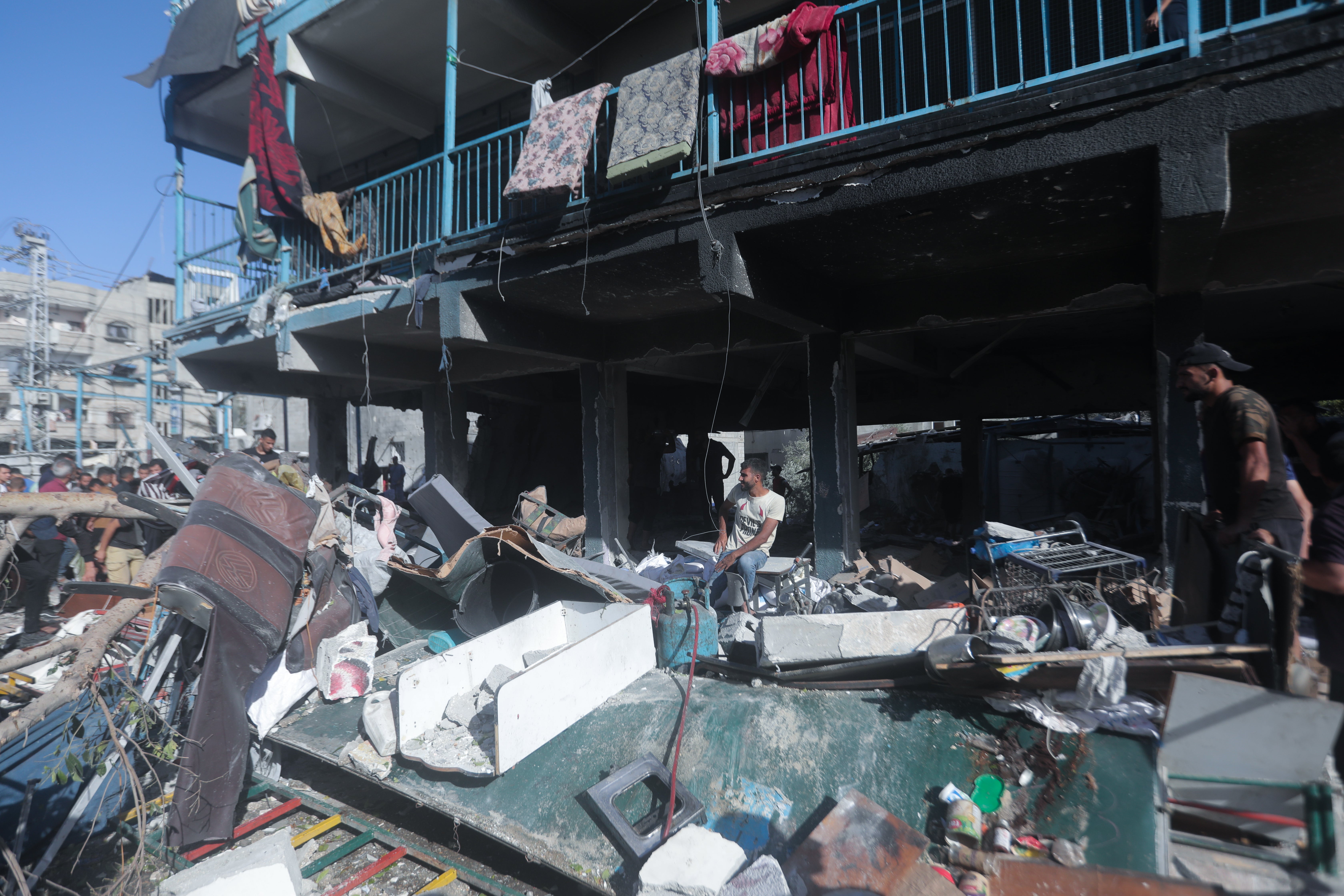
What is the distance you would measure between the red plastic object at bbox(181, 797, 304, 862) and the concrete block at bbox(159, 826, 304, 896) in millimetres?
494

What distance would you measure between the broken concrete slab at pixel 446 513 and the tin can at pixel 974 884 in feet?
14.4

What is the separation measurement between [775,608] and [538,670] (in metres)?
2.35

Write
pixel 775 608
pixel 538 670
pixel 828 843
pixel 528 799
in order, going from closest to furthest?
pixel 828 843 < pixel 528 799 < pixel 538 670 < pixel 775 608

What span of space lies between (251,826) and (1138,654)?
16.6 feet

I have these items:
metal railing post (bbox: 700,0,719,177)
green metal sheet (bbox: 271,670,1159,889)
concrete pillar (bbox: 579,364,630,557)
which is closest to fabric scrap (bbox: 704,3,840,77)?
metal railing post (bbox: 700,0,719,177)

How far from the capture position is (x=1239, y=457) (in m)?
3.29

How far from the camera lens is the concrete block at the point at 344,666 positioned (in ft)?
15.1

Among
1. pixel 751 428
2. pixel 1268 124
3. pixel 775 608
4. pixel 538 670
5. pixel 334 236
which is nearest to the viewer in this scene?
pixel 1268 124

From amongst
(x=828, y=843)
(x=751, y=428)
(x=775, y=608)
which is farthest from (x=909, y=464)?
(x=828, y=843)

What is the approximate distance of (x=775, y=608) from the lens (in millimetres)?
5297

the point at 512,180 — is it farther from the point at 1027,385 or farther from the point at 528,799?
the point at 1027,385

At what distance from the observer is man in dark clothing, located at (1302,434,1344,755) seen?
98.8 inches

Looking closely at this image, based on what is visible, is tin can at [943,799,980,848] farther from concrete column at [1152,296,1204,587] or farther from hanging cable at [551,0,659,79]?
hanging cable at [551,0,659,79]

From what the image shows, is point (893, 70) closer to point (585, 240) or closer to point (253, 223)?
point (585, 240)
